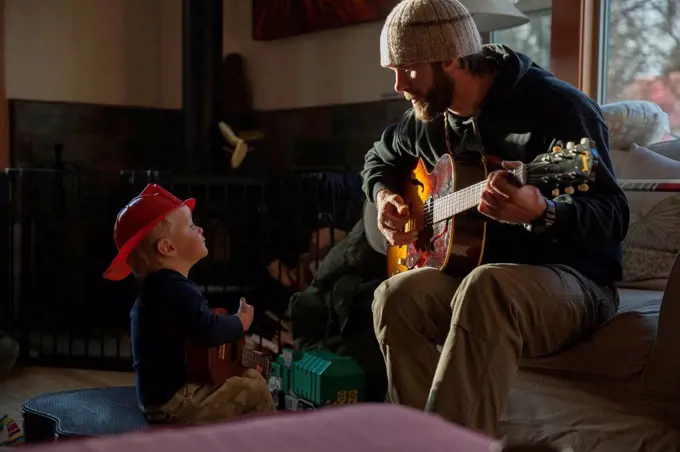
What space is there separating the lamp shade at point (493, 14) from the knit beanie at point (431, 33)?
0.70m

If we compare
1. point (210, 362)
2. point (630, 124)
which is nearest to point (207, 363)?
point (210, 362)

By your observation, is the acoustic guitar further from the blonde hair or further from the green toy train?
the blonde hair

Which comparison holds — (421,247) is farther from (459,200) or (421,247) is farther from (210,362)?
(210,362)

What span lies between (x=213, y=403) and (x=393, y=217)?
2.27 feet

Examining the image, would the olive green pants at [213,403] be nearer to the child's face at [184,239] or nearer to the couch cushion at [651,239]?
the child's face at [184,239]

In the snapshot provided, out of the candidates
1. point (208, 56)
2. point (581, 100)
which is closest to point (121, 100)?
point (208, 56)

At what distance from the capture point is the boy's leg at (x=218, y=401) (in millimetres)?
1531

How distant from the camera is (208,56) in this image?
3768mm

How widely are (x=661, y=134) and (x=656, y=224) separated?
Result: 0.45 m

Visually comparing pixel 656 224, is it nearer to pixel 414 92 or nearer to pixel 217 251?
pixel 414 92

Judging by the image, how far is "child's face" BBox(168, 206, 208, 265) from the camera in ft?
5.29

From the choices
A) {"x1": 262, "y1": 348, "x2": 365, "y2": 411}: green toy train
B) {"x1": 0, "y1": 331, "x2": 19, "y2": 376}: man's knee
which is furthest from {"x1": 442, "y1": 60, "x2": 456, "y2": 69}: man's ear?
{"x1": 0, "y1": 331, "x2": 19, "y2": 376}: man's knee

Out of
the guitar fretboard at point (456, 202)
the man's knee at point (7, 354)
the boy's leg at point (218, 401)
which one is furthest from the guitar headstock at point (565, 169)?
the man's knee at point (7, 354)

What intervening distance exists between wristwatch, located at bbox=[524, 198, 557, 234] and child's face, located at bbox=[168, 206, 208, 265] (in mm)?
635
